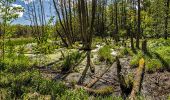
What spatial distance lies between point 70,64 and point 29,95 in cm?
660

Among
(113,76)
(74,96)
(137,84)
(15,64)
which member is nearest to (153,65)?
(113,76)

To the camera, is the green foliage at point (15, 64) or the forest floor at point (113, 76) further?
the green foliage at point (15, 64)

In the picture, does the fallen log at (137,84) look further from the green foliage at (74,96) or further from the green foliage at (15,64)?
the green foliage at (15,64)

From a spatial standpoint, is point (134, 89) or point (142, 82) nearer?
point (134, 89)

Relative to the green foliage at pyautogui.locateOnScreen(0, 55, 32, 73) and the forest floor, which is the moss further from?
the green foliage at pyautogui.locateOnScreen(0, 55, 32, 73)

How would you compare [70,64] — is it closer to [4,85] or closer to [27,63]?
[27,63]

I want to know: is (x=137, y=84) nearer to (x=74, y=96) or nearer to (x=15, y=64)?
(x=74, y=96)

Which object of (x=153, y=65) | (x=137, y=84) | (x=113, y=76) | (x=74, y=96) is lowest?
(x=113, y=76)

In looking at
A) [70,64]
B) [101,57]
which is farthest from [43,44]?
[101,57]

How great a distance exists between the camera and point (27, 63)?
16906mm

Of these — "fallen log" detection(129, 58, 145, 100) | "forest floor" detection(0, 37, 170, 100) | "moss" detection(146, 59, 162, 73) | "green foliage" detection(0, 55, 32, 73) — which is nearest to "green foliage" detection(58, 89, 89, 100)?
"fallen log" detection(129, 58, 145, 100)

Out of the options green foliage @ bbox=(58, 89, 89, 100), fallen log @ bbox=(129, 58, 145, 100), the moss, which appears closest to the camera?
green foliage @ bbox=(58, 89, 89, 100)

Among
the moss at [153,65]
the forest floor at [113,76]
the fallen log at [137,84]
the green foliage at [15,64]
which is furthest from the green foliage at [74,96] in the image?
the green foliage at [15,64]

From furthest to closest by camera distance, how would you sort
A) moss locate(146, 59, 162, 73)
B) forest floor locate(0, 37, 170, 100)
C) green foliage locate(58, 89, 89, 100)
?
1. moss locate(146, 59, 162, 73)
2. forest floor locate(0, 37, 170, 100)
3. green foliage locate(58, 89, 89, 100)
